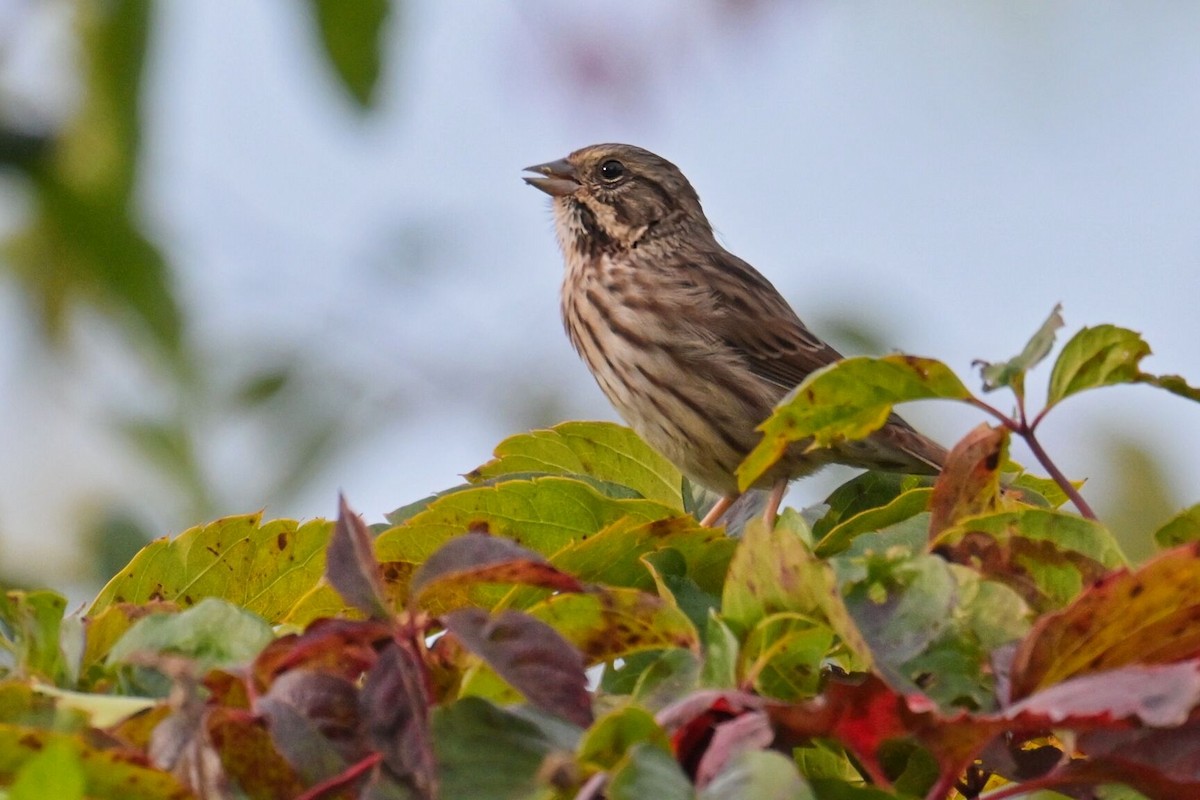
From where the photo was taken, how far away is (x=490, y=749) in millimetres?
1280

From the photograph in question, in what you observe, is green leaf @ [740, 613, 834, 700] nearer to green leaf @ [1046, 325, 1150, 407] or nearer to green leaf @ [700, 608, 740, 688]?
green leaf @ [700, 608, 740, 688]

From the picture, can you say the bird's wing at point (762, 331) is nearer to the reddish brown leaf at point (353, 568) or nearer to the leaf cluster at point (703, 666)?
the leaf cluster at point (703, 666)

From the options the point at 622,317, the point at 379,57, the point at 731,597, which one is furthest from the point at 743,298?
the point at 731,597

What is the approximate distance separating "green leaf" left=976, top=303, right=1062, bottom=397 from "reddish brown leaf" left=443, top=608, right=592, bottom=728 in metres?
0.54

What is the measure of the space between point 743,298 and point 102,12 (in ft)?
13.5

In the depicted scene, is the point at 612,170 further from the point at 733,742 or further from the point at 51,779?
the point at 51,779

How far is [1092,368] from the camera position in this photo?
1.65 meters

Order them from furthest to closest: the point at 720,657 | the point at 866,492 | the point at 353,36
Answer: the point at 866,492 < the point at 353,36 < the point at 720,657

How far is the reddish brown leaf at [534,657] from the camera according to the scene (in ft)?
4.25

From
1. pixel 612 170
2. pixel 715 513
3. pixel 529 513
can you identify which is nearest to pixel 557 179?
pixel 612 170

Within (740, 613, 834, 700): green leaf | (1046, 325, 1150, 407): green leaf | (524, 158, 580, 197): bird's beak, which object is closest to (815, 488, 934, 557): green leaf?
(1046, 325, 1150, 407): green leaf

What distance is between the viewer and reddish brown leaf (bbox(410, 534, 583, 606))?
132cm

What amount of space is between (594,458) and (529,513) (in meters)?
0.51

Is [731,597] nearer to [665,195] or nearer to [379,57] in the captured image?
[379,57]
